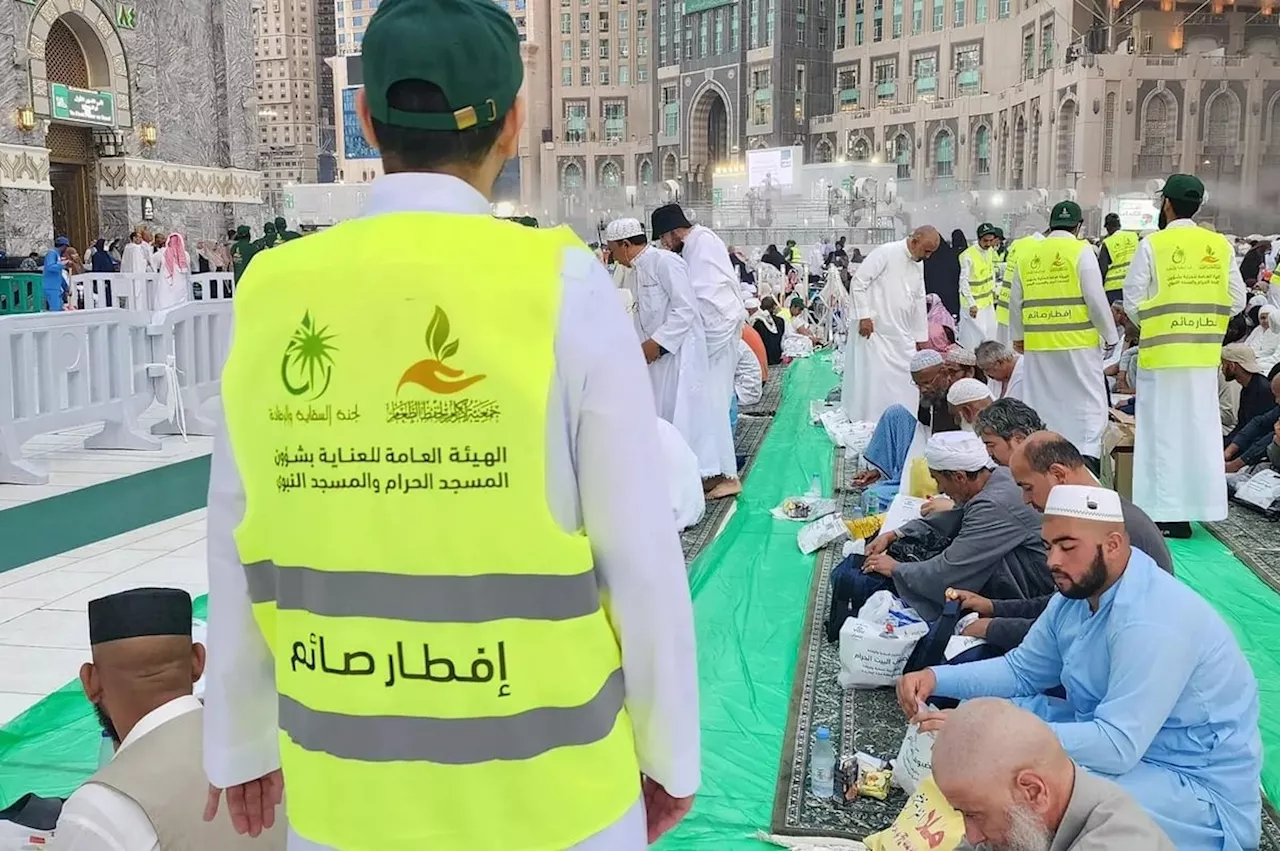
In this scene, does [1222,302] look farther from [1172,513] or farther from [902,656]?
[902,656]

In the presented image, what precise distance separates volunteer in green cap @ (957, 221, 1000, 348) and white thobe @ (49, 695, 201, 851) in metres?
8.24

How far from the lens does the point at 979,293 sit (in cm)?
890

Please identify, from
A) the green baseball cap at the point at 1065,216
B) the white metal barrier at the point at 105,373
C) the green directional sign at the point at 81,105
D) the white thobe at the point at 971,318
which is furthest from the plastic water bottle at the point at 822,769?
the green directional sign at the point at 81,105

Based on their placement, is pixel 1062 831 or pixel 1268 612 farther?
pixel 1268 612

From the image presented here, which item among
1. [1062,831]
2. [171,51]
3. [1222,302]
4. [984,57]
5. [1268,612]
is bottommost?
[1268,612]

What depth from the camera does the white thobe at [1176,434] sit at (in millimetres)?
4434

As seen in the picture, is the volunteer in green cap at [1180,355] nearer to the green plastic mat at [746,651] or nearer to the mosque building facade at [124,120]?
the green plastic mat at [746,651]

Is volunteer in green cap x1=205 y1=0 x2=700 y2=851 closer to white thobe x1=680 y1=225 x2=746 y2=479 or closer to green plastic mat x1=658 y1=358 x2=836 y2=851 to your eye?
green plastic mat x1=658 y1=358 x2=836 y2=851

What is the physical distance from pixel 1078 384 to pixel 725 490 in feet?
5.42

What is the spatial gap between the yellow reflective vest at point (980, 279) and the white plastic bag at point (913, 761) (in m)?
6.94

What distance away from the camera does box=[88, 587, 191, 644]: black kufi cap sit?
5.13ft

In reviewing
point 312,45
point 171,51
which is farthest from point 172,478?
point 312,45

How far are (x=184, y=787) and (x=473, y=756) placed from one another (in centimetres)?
52

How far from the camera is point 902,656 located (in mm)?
3025
